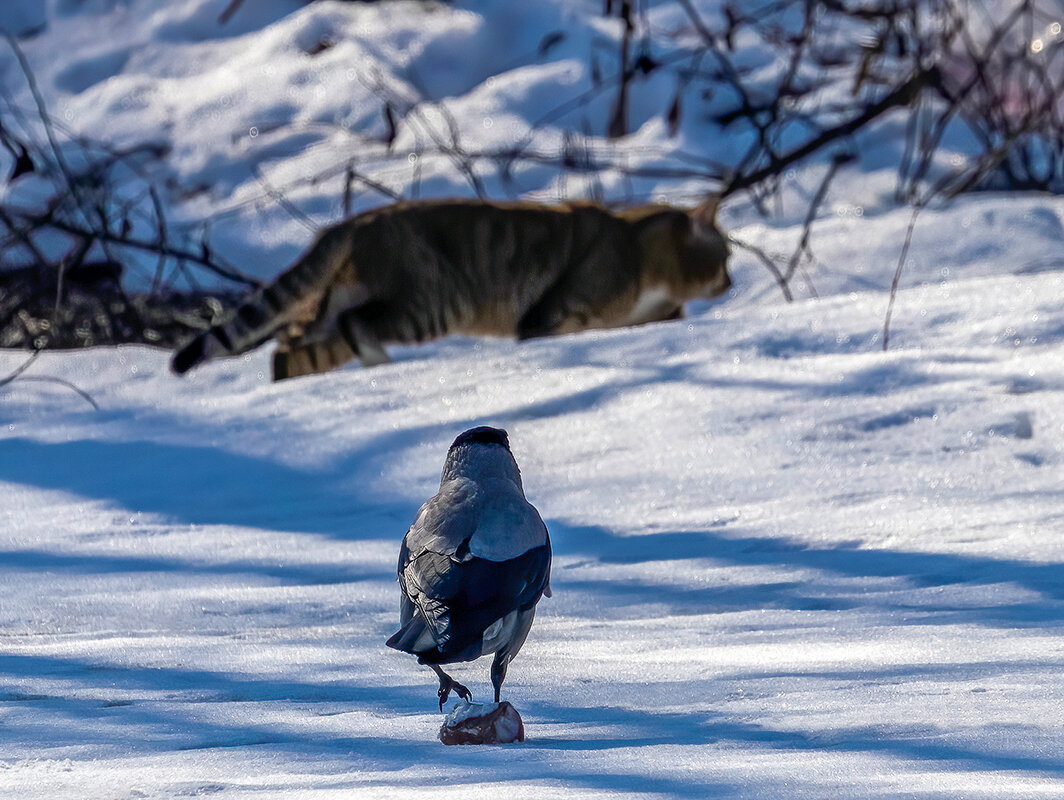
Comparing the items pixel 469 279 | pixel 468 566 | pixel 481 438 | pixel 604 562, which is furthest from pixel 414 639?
pixel 469 279

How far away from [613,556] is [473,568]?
1064mm

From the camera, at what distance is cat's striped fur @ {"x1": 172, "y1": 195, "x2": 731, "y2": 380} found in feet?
15.0

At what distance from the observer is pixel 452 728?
139cm

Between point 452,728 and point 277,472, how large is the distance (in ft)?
6.05

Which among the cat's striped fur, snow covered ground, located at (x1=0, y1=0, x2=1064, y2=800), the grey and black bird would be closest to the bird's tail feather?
the grey and black bird

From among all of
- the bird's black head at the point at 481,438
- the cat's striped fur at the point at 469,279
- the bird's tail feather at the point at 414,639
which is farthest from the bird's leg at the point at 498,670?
the cat's striped fur at the point at 469,279

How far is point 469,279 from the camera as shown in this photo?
4.85 metres

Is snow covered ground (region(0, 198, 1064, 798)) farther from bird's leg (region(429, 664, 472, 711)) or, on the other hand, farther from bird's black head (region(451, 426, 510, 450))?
bird's black head (region(451, 426, 510, 450))

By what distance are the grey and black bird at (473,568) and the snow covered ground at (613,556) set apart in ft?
0.37

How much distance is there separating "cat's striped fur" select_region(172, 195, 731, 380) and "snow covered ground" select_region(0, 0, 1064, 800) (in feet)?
0.53

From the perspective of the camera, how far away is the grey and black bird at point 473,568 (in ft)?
4.63

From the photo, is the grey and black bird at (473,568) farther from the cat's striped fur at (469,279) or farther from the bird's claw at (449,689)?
the cat's striped fur at (469,279)

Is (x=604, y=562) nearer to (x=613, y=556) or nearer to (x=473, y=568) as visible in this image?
(x=613, y=556)

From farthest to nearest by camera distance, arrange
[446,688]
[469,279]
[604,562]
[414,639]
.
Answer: [469,279] → [604,562] → [446,688] → [414,639]
